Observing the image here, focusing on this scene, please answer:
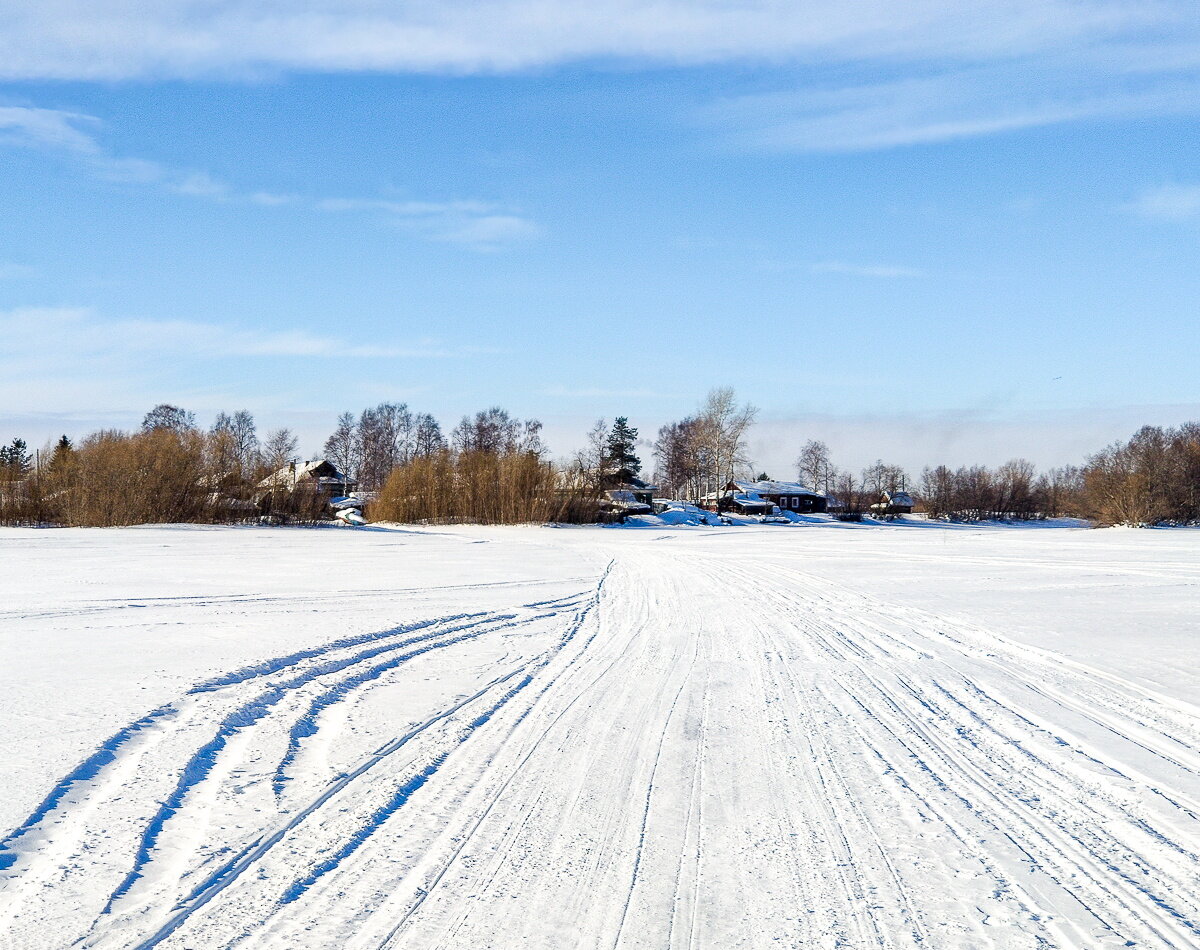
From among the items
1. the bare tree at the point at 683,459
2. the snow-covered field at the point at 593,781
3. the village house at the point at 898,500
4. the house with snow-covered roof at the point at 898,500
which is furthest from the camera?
the house with snow-covered roof at the point at 898,500

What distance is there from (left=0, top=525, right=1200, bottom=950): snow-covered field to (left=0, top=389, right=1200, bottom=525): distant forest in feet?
96.2

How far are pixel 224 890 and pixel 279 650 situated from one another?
16.5ft

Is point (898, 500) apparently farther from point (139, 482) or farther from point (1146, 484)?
point (139, 482)

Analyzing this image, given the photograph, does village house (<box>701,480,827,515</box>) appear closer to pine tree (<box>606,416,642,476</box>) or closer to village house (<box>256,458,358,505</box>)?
pine tree (<box>606,416,642,476</box>)

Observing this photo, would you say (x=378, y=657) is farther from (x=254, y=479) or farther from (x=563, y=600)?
(x=254, y=479)

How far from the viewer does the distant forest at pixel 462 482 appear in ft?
120

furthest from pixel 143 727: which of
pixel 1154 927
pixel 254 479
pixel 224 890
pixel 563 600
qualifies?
pixel 254 479

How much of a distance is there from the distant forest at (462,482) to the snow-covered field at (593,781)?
29.3 m

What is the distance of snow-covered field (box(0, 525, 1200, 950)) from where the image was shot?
300 cm

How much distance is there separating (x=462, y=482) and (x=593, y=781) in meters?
45.7

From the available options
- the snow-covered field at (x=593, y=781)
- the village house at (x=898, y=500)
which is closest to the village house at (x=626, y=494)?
the village house at (x=898, y=500)

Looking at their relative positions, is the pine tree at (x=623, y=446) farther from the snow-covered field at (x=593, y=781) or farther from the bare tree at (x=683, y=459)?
the snow-covered field at (x=593, y=781)

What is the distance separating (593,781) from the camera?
4414 mm

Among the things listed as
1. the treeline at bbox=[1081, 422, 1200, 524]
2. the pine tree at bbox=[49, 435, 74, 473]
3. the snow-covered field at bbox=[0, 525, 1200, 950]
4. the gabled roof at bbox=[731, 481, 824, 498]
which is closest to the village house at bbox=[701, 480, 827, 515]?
the gabled roof at bbox=[731, 481, 824, 498]
